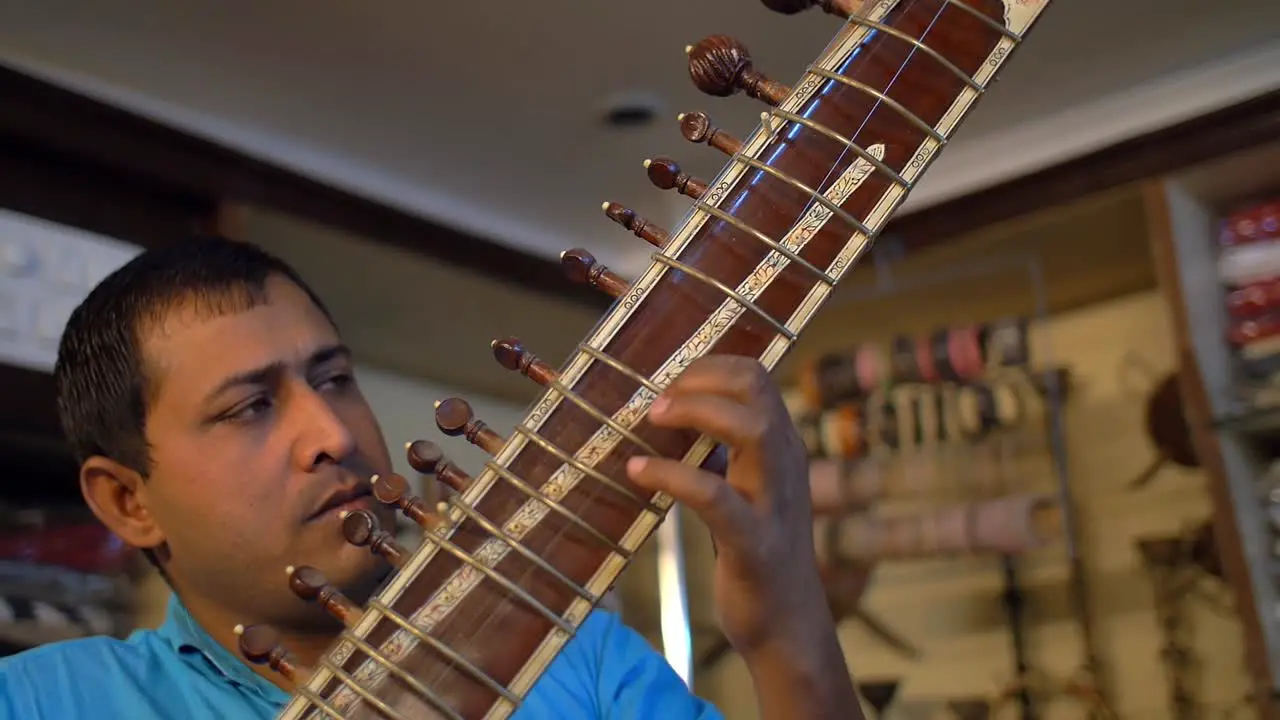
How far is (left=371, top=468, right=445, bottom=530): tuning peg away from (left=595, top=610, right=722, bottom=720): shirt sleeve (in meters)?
0.44

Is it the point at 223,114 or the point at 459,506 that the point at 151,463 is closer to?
the point at 459,506

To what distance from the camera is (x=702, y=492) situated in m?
0.59

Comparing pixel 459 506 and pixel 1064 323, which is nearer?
pixel 459 506

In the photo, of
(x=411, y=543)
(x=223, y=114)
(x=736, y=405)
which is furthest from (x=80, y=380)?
(x=411, y=543)

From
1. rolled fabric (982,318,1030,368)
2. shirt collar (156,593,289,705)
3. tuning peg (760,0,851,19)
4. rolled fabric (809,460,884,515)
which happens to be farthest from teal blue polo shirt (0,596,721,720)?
rolled fabric (982,318,1030,368)

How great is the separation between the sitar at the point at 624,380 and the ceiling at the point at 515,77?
1.25 m

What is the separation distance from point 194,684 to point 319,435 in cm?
28

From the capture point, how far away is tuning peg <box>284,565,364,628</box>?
66 centimetres

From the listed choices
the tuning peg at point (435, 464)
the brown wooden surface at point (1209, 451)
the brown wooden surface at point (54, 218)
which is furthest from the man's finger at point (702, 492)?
the brown wooden surface at point (54, 218)

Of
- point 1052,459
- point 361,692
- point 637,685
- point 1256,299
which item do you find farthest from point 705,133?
point 1052,459

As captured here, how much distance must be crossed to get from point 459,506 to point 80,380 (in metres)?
0.57

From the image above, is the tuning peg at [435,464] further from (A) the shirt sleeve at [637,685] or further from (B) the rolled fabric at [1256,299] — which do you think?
(B) the rolled fabric at [1256,299]

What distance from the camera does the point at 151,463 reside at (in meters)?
1.00

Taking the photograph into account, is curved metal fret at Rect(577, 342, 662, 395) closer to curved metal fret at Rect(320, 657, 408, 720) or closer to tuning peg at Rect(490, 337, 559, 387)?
tuning peg at Rect(490, 337, 559, 387)
